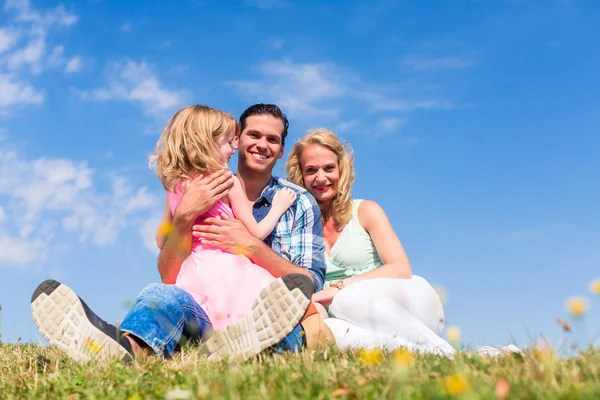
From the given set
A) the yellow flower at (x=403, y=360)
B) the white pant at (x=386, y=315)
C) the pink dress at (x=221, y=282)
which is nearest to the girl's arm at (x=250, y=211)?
the pink dress at (x=221, y=282)

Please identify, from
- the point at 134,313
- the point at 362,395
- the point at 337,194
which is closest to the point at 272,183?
the point at 337,194

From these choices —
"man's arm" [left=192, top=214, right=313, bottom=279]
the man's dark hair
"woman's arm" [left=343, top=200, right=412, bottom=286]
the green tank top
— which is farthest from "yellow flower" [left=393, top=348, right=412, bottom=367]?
the man's dark hair

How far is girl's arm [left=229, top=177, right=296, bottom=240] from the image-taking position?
6.04m

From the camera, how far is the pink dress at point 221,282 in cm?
528

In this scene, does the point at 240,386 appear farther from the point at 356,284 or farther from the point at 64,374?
the point at 356,284

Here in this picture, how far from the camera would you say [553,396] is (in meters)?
2.63

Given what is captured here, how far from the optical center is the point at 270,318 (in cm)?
439

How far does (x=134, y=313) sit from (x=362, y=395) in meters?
2.56

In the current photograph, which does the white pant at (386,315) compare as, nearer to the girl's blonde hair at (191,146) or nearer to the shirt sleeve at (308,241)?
the shirt sleeve at (308,241)

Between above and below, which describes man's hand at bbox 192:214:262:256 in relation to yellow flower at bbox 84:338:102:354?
above

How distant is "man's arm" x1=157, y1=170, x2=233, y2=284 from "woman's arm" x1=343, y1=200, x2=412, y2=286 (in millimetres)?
1960

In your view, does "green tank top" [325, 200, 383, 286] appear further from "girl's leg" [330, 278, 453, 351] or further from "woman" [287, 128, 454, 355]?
"girl's leg" [330, 278, 453, 351]

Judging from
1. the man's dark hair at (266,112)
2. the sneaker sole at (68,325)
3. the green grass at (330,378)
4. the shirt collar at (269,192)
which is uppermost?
the man's dark hair at (266,112)

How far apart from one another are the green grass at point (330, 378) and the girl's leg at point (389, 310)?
4.73 ft
